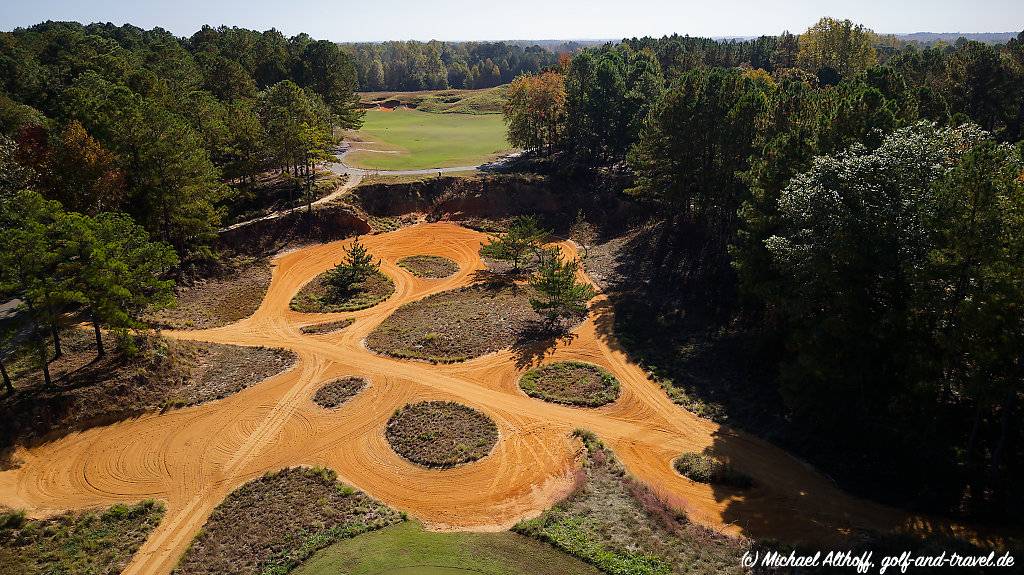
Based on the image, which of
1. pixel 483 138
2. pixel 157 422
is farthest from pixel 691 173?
pixel 483 138

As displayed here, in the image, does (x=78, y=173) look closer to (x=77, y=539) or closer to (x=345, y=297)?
(x=345, y=297)

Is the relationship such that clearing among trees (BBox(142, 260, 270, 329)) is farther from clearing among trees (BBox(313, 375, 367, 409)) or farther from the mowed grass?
the mowed grass

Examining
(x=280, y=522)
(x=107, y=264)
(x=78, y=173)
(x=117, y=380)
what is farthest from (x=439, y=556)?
(x=78, y=173)

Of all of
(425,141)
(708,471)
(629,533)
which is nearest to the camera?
(629,533)

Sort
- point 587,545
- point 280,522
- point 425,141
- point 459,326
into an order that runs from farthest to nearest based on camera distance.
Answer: point 425,141 → point 459,326 → point 280,522 → point 587,545

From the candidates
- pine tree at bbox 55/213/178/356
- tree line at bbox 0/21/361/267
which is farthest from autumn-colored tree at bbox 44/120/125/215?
pine tree at bbox 55/213/178/356

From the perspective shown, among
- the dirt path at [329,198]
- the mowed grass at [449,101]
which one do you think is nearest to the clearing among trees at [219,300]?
the dirt path at [329,198]

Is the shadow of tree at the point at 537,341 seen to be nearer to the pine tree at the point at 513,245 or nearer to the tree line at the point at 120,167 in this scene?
the pine tree at the point at 513,245
